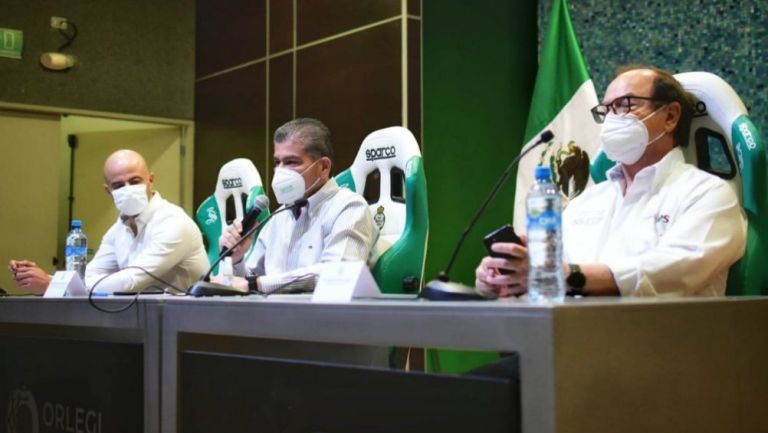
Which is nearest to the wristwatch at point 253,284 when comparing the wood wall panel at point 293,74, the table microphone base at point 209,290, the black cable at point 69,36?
the table microphone base at point 209,290

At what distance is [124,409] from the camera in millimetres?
1657

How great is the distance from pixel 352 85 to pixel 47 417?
110 inches

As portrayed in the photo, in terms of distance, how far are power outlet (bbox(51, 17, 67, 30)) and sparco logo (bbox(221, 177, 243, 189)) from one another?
2.35m

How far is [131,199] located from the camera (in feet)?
10.4

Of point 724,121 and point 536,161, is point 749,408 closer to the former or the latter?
point 724,121

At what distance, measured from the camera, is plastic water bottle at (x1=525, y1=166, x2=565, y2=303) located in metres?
1.24

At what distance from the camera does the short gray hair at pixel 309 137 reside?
8.55 ft

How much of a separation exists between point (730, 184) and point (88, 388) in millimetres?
1476

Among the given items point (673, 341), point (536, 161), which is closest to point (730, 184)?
point (673, 341)

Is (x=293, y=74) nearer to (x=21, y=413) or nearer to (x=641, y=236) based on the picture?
(x=21, y=413)

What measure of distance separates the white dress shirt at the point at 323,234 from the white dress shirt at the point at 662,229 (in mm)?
660

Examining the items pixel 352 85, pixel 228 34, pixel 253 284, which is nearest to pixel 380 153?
pixel 253 284

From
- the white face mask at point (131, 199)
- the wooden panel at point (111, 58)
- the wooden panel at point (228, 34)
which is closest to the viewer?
the white face mask at point (131, 199)

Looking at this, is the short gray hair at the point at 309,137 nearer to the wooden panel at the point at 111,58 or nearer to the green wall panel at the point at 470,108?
the green wall panel at the point at 470,108
